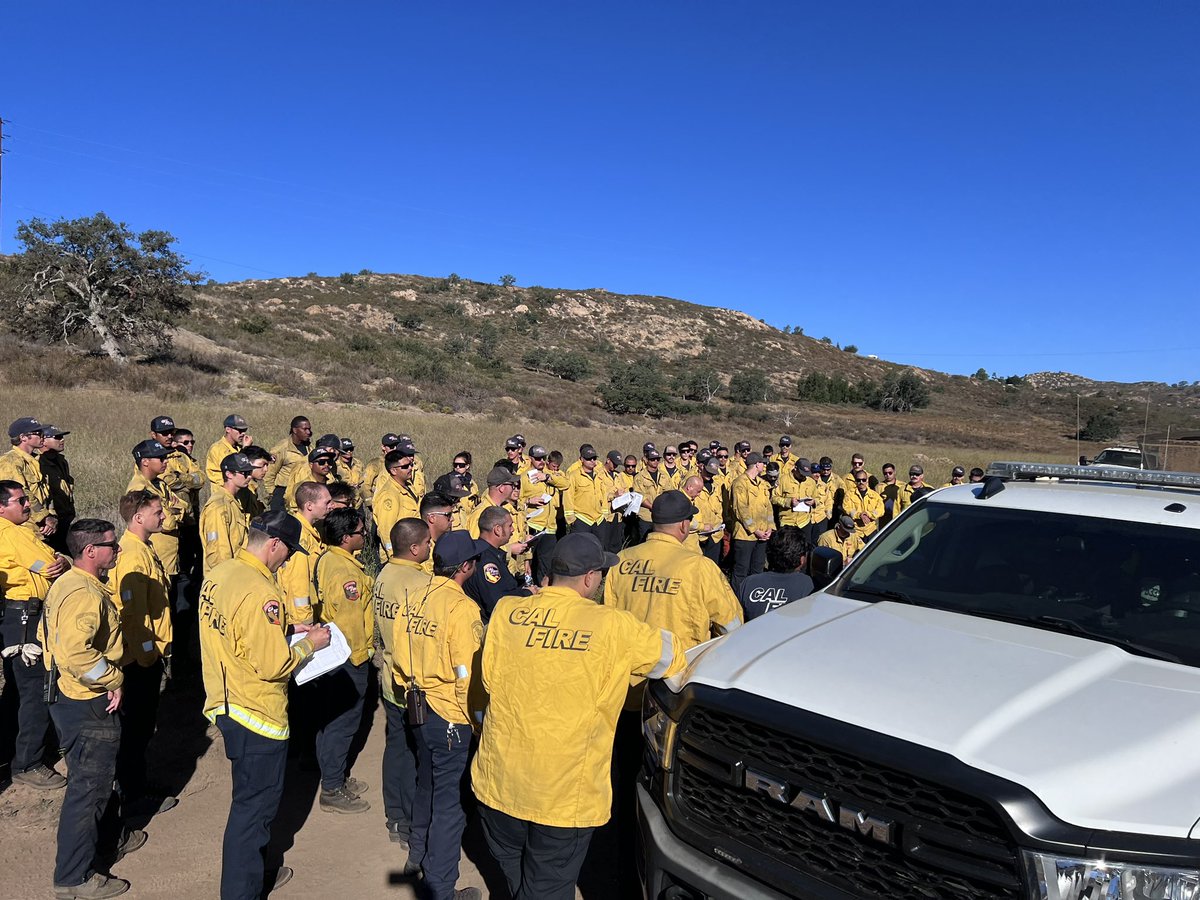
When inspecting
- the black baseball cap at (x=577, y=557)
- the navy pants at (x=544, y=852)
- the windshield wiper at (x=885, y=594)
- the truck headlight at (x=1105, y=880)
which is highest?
the black baseball cap at (x=577, y=557)

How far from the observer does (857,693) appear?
2.72 metres

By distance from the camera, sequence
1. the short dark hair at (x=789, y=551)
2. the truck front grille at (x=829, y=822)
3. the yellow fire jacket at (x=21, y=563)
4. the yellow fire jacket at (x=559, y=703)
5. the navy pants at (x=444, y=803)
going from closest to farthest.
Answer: the truck front grille at (x=829, y=822) → the yellow fire jacket at (x=559, y=703) → the navy pants at (x=444, y=803) → the yellow fire jacket at (x=21, y=563) → the short dark hair at (x=789, y=551)

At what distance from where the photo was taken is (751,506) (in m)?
10.3

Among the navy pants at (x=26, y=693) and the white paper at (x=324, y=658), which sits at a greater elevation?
the white paper at (x=324, y=658)

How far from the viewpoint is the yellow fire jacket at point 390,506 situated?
7.50 m

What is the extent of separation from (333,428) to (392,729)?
652 inches

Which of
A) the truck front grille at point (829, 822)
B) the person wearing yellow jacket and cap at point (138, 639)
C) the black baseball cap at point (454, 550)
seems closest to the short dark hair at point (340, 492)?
the person wearing yellow jacket and cap at point (138, 639)

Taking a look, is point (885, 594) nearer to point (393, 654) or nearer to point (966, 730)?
point (966, 730)

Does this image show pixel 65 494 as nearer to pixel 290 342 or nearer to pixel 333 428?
pixel 333 428

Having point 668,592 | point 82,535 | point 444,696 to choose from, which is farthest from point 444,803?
point 82,535

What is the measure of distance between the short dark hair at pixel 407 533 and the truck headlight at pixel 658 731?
165cm

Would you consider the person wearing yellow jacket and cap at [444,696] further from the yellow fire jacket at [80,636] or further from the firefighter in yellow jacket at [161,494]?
the firefighter in yellow jacket at [161,494]

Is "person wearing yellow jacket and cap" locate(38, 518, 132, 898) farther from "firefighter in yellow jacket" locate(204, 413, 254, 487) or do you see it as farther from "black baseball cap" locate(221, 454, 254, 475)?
"firefighter in yellow jacket" locate(204, 413, 254, 487)

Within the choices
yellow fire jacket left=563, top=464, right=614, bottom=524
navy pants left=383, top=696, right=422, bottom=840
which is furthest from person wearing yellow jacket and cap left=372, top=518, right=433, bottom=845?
yellow fire jacket left=563, top=464, right=614, bottom=524
